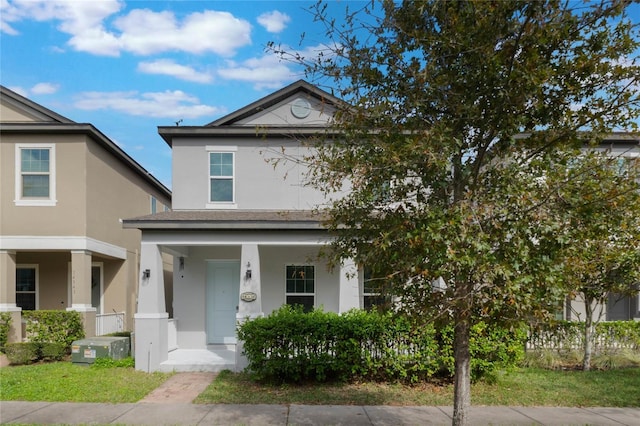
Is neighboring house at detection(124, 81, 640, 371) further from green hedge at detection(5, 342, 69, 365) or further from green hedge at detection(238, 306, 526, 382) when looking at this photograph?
green hedge at detection(238, 306, 526, 382)

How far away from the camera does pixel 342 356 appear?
30.1 ft

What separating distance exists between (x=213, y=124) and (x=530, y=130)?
9849mm

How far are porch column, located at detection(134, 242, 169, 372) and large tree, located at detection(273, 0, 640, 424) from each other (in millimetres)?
7019

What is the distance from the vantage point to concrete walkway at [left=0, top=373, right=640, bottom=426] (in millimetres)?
7039

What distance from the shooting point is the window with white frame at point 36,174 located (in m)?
13.5

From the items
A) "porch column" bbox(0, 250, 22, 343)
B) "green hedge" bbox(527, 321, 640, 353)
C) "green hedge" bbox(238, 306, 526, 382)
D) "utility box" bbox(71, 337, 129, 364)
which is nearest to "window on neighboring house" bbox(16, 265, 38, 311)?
"porch column" bbox(0, 250, 22, 343)

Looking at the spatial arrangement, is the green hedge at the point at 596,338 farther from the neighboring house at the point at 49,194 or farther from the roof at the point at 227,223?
the neighboring house at the point at 49,194

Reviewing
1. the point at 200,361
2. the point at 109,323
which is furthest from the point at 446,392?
the point at 109,323

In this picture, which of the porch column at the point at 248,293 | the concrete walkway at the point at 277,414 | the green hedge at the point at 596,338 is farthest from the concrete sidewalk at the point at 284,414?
the green hedge at the point at 596,338

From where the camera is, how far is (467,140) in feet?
16.3

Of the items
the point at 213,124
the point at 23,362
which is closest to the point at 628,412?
the point at 213,124

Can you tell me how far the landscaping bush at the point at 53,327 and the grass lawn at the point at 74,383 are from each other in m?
0.96

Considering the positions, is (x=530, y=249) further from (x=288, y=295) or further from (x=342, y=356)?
(x=288, y=295)

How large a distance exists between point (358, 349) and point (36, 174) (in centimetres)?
1088
